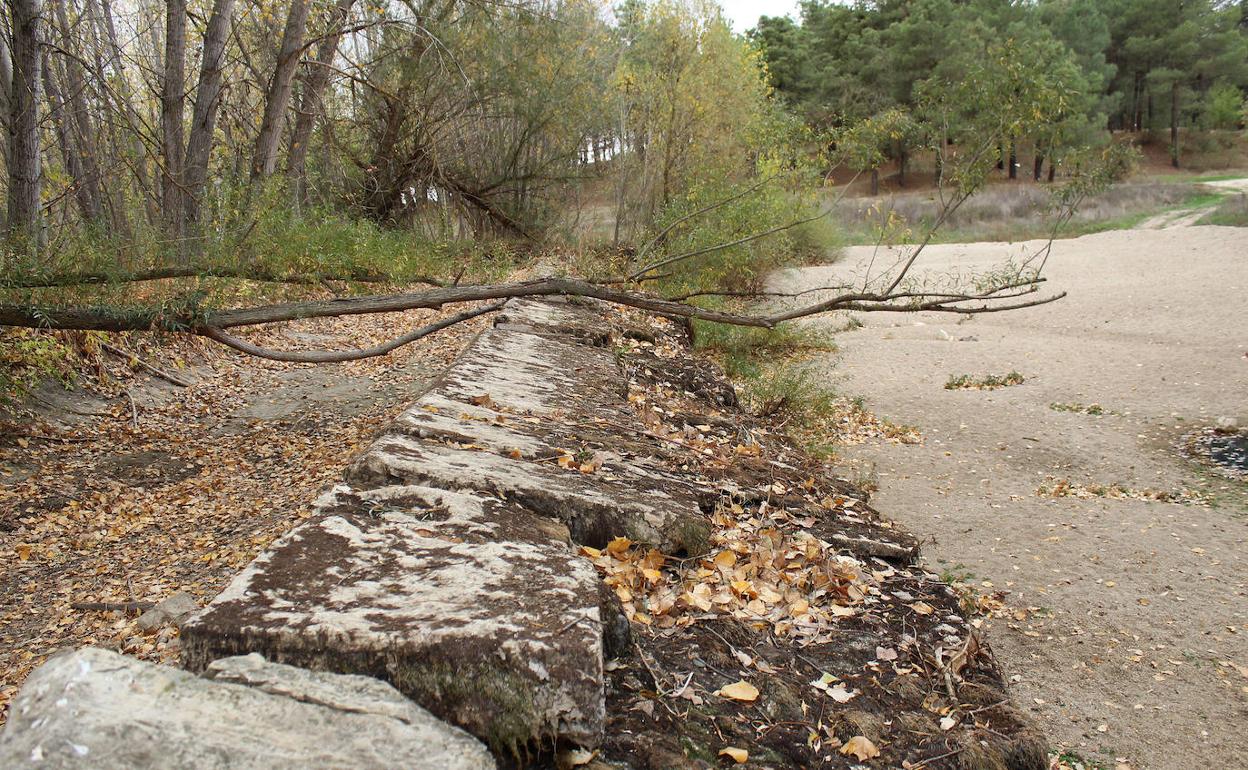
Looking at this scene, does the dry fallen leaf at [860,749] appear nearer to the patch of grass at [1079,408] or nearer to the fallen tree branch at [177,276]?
the fallen tree branch at [177,276]

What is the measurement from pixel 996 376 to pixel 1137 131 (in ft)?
120

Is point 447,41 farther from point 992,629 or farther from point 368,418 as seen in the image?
point 992,629

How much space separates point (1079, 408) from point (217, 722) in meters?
9.04

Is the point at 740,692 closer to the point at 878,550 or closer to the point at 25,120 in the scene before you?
the point at 878,550

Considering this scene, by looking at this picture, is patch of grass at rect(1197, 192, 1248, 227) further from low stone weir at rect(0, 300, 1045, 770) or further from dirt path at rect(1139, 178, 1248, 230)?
low stone weir at rect(0, 300, 1045, 770)

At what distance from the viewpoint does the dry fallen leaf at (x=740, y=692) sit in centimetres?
198

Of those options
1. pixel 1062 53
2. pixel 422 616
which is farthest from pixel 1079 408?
pixel 1062 53

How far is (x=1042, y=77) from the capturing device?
21.6ft

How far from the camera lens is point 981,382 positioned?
10.1m

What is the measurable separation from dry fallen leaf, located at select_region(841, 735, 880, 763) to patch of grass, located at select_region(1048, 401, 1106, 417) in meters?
7.80

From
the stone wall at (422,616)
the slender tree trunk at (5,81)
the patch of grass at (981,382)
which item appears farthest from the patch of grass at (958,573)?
the slender tree trunk at (5,81)

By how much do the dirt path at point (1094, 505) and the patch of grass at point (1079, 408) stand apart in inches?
3.3

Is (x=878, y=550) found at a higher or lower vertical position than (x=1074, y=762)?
higher

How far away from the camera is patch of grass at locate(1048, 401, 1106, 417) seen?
864 cm
